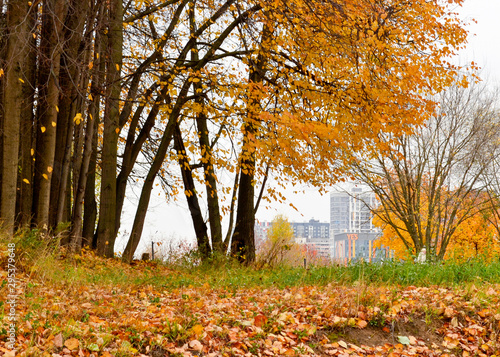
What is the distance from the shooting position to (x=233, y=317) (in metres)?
4.14

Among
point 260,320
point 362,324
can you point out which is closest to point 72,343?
point 260,320

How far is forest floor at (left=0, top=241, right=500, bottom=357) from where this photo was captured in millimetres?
3424

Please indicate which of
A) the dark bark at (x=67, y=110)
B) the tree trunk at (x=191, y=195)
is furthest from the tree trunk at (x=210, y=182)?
the dark bark at (x=67, y=110)

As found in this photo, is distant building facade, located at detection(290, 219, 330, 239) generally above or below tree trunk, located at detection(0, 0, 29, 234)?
below

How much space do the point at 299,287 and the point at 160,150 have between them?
4876 millimetres

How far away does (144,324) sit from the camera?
3719 millimetres

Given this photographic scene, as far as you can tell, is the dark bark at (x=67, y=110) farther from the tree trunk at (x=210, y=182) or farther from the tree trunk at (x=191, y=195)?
the tree trunk at (x=210, y=182)

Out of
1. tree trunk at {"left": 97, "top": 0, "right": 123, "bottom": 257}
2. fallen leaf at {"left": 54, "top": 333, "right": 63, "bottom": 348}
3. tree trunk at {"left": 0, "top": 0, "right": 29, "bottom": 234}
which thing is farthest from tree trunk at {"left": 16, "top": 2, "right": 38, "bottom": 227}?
fallen leaf at {"left": 54, "top": 333, "right": 63, "bottom": 348}

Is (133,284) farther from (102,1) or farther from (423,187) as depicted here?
(423,187)

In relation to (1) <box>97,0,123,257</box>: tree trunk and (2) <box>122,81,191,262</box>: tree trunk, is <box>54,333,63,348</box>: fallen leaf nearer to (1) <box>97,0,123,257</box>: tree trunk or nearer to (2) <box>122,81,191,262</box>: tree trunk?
(1) <box>97,0,123,257</box>: tree trunk

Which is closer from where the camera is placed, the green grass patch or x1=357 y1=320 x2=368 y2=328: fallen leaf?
x1=357 y1=320 x2=368 y2=328: fallen leaf

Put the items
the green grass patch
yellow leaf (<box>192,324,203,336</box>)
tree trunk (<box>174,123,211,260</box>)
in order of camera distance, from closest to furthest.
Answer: yellow leaf (<box>192,324,203,336</box>)
the green grass patch
tree trunk (<box>174,123,211,260</box>)

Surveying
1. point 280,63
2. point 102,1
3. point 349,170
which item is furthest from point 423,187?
point 102,1

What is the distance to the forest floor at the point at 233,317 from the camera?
11.2ft
